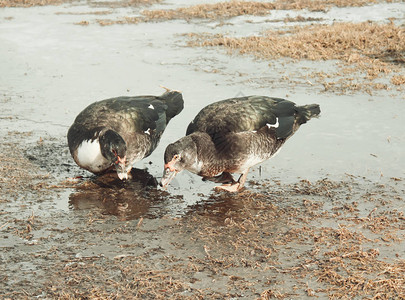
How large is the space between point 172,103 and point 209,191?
155cm

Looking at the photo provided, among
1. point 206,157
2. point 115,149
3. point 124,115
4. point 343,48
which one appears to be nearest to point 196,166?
point 206,157

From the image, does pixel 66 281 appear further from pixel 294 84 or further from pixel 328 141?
pixel 294 84

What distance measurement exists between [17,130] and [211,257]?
4586 millimetres

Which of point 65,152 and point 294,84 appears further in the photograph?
point 294,84

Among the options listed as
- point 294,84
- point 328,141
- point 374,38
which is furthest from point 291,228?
point 374,38

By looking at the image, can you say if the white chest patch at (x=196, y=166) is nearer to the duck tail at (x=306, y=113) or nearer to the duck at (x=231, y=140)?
the duck at (x=231, y=140)

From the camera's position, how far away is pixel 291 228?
5.82m

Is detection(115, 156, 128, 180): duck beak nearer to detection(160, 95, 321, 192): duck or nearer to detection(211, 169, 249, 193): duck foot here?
detection(160, 95, 321, 192): duck

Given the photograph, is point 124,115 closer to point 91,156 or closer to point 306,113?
point 91,156

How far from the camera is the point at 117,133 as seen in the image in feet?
21.8

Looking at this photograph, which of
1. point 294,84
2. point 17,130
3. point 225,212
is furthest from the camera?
point 294,84

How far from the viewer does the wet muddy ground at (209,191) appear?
4.86 m

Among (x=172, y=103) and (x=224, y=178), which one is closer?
(x=224, y=178)

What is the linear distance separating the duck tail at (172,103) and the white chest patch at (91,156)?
4.63 ft
